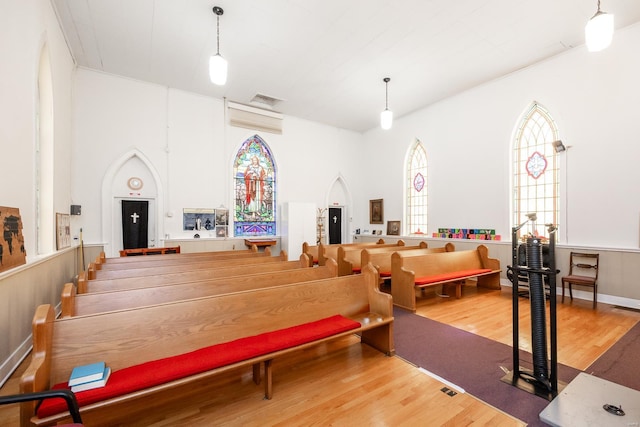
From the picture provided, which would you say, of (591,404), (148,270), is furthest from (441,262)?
(148,270)

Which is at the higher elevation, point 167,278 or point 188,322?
point 167,278

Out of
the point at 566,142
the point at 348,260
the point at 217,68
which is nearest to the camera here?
the point at 217,68

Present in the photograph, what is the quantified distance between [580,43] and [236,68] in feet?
18.6

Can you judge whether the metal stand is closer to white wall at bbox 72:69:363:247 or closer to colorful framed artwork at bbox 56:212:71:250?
colorful framed artwork at bbox 56:212:71:250

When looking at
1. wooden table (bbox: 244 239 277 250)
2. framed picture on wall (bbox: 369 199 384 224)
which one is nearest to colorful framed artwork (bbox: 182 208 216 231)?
wooden table (bbox: 244 239 277 250)

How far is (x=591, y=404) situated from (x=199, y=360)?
99.6 inches

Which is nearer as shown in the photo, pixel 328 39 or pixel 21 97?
pixel 21 97

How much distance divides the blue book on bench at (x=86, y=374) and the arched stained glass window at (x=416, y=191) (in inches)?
269

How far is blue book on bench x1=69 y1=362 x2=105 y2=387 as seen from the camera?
148 centimetres

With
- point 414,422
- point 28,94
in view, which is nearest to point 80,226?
point 28,94

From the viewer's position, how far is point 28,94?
2.92m

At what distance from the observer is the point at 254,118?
23.6ft

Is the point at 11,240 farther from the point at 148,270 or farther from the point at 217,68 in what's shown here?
the point at 217,68

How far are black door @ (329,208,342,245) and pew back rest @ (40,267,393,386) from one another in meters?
5.82
